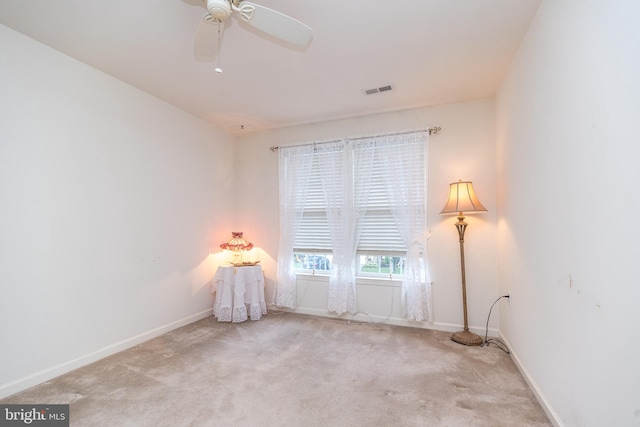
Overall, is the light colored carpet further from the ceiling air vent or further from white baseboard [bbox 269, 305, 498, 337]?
the ceiling air vent

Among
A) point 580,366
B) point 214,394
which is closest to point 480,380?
point 580,366

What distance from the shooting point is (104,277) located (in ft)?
8.79

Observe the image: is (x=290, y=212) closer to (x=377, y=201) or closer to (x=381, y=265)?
(x=377, y=201)

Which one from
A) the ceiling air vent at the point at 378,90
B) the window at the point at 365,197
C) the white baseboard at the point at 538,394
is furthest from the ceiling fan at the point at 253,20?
the white baseboard at the point at 538,394

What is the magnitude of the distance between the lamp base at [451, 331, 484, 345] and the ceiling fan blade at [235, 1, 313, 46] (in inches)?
118

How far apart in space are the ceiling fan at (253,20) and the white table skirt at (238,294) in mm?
2622

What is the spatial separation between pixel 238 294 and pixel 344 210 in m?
1.70

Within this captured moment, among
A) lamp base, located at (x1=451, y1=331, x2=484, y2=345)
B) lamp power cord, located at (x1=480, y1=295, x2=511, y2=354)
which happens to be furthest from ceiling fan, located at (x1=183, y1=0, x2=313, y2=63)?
lamp base, located at (x1=451, y1=331, x2=484, y2=345)

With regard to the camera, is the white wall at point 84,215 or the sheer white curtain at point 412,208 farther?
the sheer white curtain at point 412,208

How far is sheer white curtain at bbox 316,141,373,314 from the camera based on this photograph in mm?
3629

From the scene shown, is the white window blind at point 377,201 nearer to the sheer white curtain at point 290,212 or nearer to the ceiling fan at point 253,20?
the sheer white curtain at point 290,212

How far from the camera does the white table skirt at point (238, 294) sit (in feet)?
11.8

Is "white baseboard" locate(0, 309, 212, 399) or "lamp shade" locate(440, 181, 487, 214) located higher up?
"lamp shade" locate(440, 181, 487, 214)

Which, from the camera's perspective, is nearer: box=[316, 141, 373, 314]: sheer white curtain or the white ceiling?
the white ceiling
